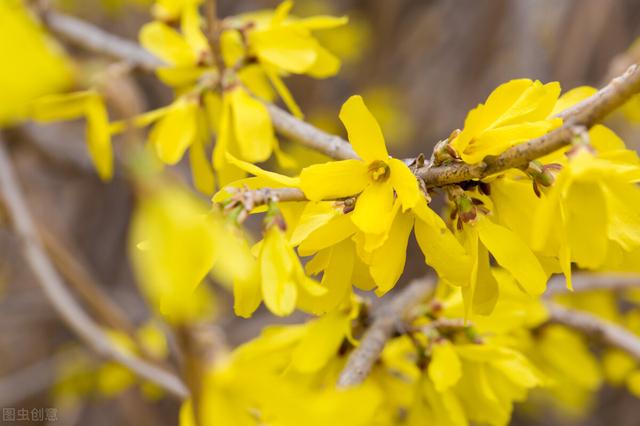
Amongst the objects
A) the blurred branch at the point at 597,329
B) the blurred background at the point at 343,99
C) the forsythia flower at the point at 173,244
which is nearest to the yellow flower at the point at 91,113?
the forsythia flower at the point at 173,244

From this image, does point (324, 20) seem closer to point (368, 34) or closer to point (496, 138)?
point (496, 138)

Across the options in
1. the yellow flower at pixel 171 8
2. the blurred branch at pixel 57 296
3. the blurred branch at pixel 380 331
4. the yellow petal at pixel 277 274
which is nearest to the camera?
the yellow petal at pixel 277 274

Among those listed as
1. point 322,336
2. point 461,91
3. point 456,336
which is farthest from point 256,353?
point 461,91

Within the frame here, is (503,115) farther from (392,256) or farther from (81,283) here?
(81,283)

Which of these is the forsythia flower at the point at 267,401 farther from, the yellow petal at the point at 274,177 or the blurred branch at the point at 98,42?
the blurred branch at the point at 98,42

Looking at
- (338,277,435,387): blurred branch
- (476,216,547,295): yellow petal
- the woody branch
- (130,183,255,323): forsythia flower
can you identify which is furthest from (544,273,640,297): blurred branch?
(130,183,255,323): forsythia flower

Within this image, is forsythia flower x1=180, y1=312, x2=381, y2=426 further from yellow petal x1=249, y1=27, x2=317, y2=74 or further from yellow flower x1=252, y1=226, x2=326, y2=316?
yellow petal x1=249, y1=27, x2=317, y2=74

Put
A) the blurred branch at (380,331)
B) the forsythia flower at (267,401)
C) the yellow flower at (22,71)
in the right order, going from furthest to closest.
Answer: the blurred branch at (380,331)
the forsythia flower at (267,401)
the yellow flower at (22,71)
